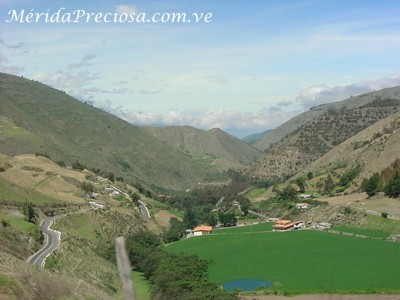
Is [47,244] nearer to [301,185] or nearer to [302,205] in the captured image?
[302,205]

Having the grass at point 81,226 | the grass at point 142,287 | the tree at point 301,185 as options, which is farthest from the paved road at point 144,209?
the grass at point 142,287

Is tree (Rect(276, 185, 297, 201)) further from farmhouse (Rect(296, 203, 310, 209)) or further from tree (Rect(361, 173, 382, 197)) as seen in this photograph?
tree (Rect(361, 173, 382, 197))

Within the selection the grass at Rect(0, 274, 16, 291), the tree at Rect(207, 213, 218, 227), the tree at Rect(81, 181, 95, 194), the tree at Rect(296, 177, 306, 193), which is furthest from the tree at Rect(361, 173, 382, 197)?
the grass at Rect(0, 274, 16, 291)

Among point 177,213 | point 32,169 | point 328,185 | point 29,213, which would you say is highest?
point 32,169

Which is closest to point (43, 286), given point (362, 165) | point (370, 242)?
point (370, 242)

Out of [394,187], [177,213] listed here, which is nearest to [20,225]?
[394,187]

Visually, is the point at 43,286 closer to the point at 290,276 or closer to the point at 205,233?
the point at 290,276

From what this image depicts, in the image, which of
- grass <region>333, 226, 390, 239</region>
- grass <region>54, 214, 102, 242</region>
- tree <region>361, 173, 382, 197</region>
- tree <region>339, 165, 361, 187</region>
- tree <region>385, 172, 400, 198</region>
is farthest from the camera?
tree <region>339, 165, 361, 187</region>
